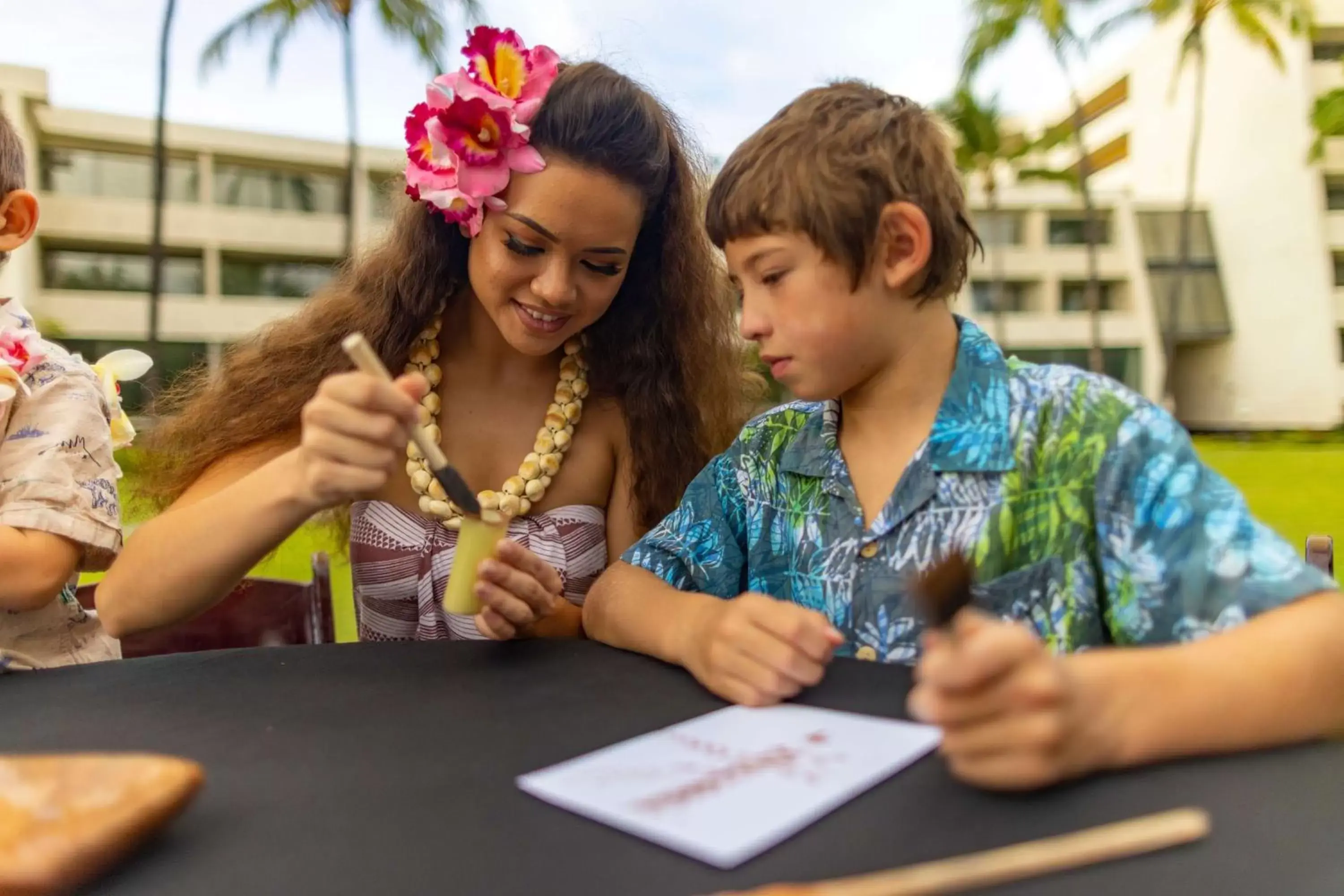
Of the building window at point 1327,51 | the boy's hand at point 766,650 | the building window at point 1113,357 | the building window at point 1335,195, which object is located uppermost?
the building window at point 1327,51

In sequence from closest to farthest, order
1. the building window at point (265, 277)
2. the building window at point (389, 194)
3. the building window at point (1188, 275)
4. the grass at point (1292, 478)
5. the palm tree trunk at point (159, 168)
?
the building window at point (389, 194)
the grass at point (1292, 478)
the palm tree trunk at point (159, 168)
the building window at point (265, 277)
the building window at point (1188, 275)

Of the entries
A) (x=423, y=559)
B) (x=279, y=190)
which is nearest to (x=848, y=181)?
(x=423, y=559)

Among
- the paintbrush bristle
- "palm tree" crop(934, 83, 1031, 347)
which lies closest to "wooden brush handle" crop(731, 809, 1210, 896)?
the paintbrush bristle

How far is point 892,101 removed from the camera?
150cm

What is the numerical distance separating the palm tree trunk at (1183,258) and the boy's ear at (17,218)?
2098 centimetres

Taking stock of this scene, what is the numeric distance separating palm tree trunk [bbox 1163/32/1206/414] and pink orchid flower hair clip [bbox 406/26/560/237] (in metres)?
20.4

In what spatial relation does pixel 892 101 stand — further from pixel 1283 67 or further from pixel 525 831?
pixel 1283 67

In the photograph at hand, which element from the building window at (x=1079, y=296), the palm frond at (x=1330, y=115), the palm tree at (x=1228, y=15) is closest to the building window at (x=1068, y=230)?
the building window at (x=1079, y=296)

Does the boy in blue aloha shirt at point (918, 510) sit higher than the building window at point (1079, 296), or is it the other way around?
the building window at point (1079, 296)

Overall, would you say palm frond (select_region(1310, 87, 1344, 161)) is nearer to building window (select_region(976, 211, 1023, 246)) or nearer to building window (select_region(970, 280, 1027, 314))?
building window (select_region(976, 211, 1023, 246))

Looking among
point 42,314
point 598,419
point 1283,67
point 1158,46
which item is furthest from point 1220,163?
point 598,419

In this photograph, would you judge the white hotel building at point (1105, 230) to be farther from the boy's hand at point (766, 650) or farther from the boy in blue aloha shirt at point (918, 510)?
the boy's hand at point (766, 650)

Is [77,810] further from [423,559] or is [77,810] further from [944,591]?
[423,559]

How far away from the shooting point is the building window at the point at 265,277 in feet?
68.3
